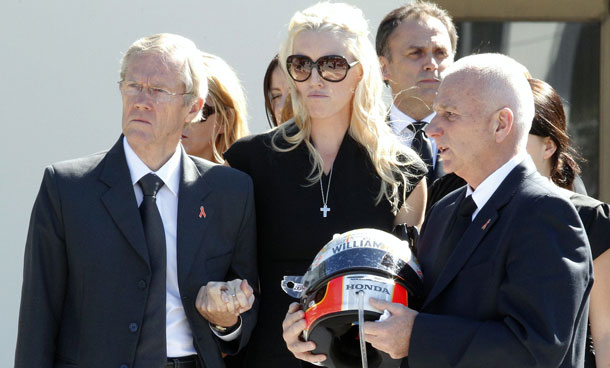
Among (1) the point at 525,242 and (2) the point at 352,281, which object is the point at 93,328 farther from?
(1) the point at 525,242

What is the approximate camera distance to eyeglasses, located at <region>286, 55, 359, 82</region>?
12.7ft

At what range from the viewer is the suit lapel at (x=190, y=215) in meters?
3.47

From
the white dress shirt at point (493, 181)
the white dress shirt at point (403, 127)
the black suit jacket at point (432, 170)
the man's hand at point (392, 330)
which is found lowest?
the man's hand at point (392, 330)

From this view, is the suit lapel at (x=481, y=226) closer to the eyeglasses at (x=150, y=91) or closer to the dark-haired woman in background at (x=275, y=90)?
the eyeglasses at (x=150, y=91)

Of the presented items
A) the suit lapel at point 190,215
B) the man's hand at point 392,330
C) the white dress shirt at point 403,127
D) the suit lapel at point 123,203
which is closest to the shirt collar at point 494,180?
the man's hand at point 392,330

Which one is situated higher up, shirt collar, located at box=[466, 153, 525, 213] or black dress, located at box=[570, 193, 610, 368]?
shirt collar, located at box=[466, 153, 525, 213]

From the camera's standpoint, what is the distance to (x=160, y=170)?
11.7 ft

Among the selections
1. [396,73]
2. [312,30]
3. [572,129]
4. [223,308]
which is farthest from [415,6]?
[223,308]

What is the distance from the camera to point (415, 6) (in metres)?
5.43

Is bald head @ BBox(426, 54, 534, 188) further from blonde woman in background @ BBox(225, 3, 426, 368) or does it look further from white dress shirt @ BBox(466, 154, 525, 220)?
blonde woman in background @ BBox(225, 3, 426, 368)

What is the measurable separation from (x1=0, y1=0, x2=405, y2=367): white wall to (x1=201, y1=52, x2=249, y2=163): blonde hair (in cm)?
136

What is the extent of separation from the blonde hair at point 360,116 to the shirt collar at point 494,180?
90 centimetres

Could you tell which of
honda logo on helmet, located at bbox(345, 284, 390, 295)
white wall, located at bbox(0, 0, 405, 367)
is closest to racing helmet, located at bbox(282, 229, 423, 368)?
honda logo on helmet, located at bbox(345, 284, 390, 295)

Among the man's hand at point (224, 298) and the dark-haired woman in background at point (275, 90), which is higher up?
the dark-haired woman in background at point (275, 90)
